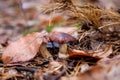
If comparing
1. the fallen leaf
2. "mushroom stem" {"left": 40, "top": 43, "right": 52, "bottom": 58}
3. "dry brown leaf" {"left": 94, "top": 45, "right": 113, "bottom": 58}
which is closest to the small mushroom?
"mushroom stem" {"left": 40, "top": 43, "right": 52, "bottom": 58}

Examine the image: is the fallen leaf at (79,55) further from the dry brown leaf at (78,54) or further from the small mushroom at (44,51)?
the small mushroom at (44,51)

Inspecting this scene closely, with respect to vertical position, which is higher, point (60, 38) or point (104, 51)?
point (60, 38)

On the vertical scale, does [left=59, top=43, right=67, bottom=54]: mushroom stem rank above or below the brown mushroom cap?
below

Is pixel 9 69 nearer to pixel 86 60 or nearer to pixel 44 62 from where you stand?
pixel 44 62

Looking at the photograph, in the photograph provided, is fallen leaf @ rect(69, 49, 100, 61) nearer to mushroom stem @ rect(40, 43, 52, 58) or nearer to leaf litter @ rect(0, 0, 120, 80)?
leaf litter @ rect(0, 0, 120, 80)

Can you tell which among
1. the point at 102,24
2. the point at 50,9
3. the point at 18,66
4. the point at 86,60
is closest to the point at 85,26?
the point at 102,24

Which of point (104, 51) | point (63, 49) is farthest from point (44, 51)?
point (104, 51)

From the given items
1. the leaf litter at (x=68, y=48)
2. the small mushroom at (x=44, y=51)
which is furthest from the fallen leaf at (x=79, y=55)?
the small mushroom at (x=44, y=51)

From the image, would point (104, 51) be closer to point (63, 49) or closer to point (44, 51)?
point (63, 49)
